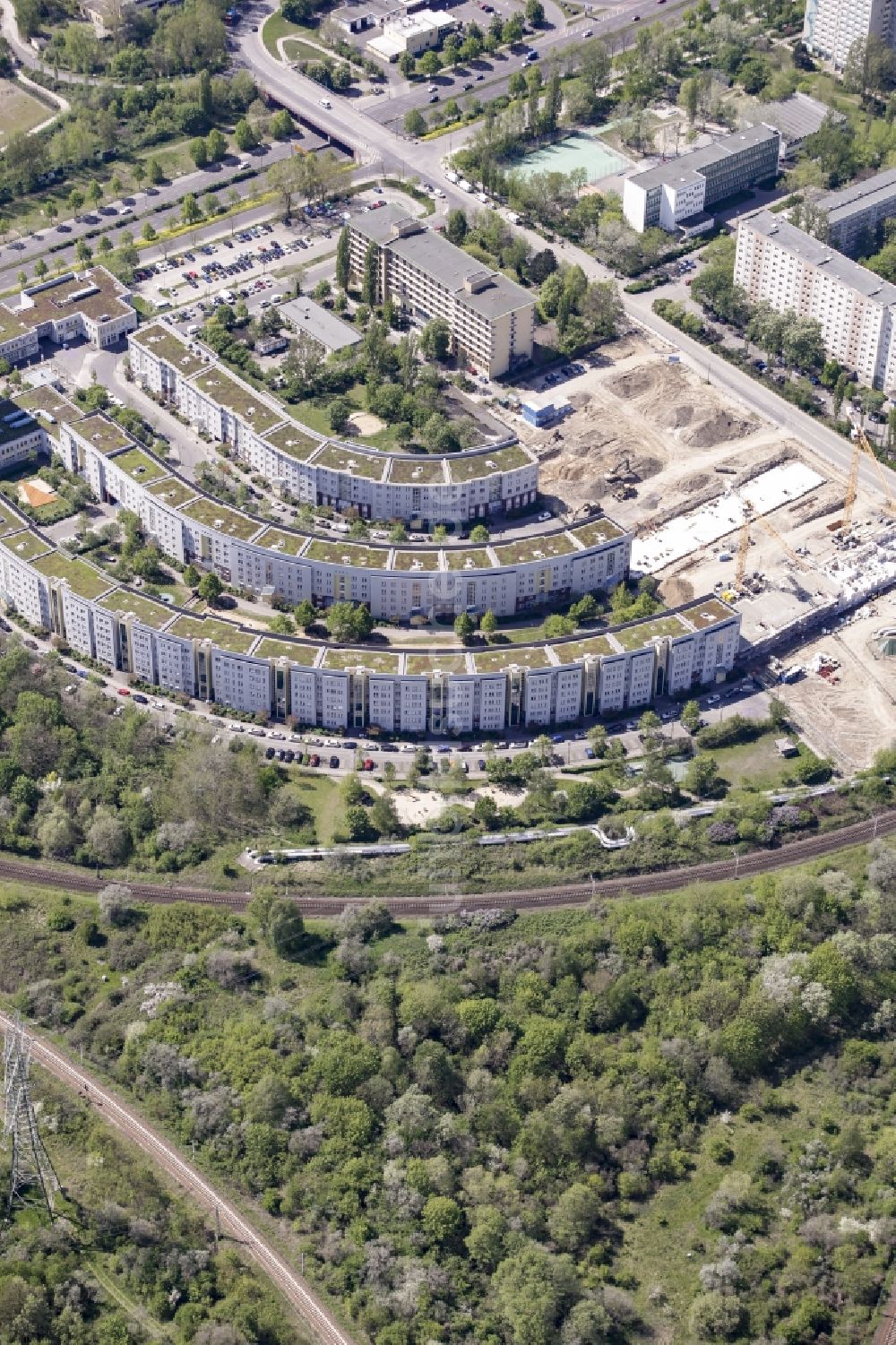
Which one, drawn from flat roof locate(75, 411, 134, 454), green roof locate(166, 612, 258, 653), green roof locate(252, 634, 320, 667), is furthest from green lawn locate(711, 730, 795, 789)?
flat roof locate(75, 411, 134, 454)

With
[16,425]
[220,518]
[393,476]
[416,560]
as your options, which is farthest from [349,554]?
[16,425]

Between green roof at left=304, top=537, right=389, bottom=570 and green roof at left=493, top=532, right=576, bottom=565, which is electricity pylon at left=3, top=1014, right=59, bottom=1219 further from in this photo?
green roof at left=493, top=532, right=576, bottom=565

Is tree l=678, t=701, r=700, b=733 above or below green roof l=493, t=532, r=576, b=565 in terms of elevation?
below

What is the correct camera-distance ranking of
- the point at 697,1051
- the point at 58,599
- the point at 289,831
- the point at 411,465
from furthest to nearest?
the point at 411,465, the point at 58,599, the point at 289,831, the point at 697,1051

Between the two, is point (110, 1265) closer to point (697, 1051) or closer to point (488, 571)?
point (697, 1051)

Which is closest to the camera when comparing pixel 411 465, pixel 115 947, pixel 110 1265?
pixel 110 1265

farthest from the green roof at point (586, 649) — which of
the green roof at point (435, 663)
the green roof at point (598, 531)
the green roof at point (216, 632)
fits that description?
the green roof at point (216, 632)

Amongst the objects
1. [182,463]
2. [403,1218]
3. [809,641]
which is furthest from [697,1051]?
[182,463]
